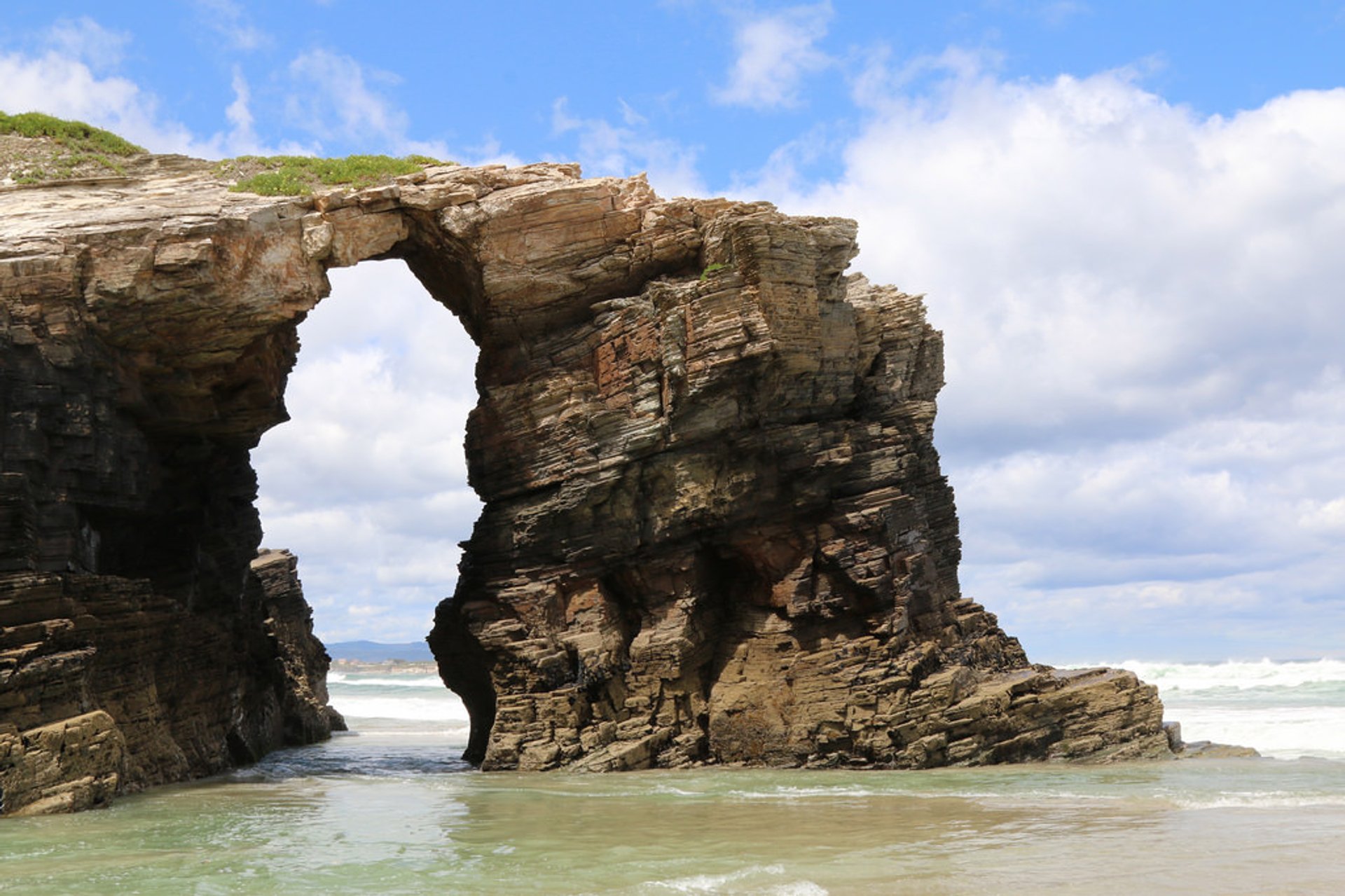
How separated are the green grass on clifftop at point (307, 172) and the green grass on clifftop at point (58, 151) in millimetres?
2689

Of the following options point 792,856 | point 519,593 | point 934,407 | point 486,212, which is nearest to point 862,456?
point 934,407

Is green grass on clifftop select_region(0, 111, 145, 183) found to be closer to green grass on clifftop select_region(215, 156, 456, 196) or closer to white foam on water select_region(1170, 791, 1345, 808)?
green grass on clifftop select_region(215, 156, 456, 196)

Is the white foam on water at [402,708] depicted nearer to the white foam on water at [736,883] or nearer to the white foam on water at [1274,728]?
the white foam on water at [1274,728]

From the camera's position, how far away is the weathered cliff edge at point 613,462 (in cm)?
2342

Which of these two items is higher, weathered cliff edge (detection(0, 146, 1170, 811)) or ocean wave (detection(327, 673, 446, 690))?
weathered cliff edge (detection(0, 146, 1170, 811))

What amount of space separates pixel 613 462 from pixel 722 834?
11.1m

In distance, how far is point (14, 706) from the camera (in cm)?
1881

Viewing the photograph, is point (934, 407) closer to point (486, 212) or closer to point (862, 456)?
point (862, 456)

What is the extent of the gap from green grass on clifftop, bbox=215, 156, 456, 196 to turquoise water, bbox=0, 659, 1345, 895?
1274 cm

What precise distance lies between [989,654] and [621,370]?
11.2m

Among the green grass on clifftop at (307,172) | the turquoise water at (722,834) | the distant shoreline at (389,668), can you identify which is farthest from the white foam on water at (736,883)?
the distant shoreline at (389,668)

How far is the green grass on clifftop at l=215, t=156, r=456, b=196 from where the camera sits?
25.6 m

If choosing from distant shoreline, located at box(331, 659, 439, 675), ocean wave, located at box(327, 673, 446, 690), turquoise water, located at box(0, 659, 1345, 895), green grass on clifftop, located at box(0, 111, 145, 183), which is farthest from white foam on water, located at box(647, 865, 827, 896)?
distant shoreline, located at box(331, 659, 439, 675)

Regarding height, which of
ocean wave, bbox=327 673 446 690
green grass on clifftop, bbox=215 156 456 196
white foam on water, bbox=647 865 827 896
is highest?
green grass on clifftop, bbox=215 156 456 196
